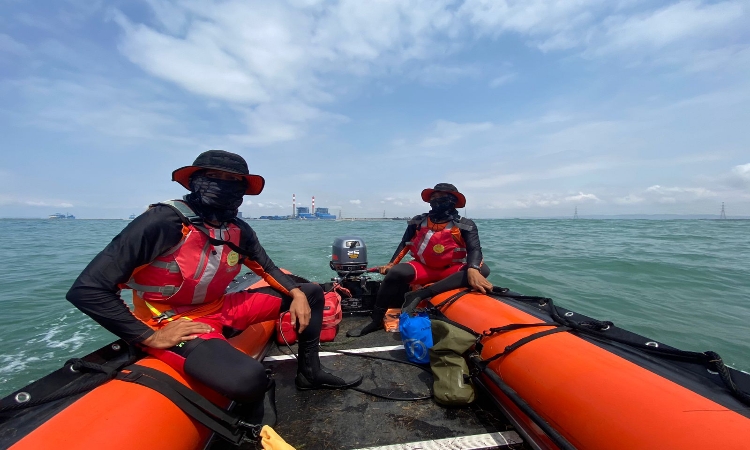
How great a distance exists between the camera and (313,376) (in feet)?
7.98

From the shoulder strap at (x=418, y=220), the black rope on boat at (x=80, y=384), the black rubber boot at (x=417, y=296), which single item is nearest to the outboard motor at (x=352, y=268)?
the shoulder strap at (x=418, y=220)

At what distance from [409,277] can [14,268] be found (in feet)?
49.5

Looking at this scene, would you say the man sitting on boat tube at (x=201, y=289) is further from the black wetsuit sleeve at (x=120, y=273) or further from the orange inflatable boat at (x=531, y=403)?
the orange inflatable boat at (x=531, y=403)

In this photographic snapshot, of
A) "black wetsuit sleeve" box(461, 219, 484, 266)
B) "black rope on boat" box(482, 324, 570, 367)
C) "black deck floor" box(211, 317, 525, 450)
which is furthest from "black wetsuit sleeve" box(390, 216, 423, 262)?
"black rope on boat" box(482, 324, 570, 367)

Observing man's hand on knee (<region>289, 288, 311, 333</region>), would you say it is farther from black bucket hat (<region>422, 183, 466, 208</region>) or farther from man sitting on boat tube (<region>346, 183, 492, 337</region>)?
black bucket hat (<region>422, 183, 466, 208</region>)

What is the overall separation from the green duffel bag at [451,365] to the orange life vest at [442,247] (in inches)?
62.9

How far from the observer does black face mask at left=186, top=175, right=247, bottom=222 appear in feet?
6.86

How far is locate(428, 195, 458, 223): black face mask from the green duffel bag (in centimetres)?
184

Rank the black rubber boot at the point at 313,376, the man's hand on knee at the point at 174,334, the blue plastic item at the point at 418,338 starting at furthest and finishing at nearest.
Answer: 1. the blue plastic item at the point at 418,338
2. the black rubber boot at the point at 313,376
3. the man's hand on knee at the point at 174,334

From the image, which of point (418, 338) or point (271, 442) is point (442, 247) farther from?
point (271, 442)

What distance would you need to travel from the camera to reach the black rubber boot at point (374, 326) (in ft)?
12.2

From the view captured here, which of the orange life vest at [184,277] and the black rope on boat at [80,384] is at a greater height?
the orange life vest at [184,277]

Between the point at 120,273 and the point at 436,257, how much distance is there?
3151mm

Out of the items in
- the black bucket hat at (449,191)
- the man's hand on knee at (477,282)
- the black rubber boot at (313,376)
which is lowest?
the black rubber boot at (313,376)
